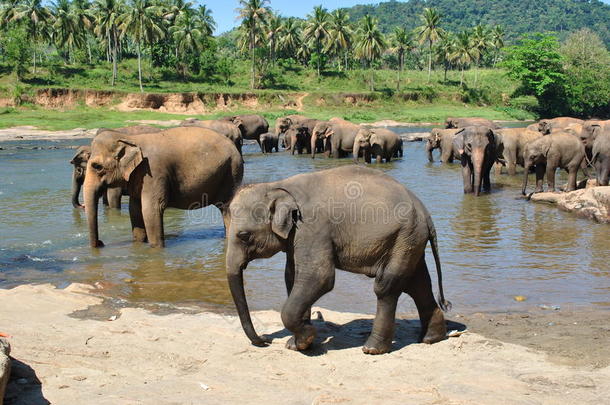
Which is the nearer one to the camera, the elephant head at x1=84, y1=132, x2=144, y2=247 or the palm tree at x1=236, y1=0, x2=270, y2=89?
the elephant head at x1=84, y1=132, x2=144, y2=247

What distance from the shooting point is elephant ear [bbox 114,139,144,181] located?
10.3m

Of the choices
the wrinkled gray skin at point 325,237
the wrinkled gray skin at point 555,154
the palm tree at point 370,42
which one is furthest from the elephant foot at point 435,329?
the palm tree at point 370,42

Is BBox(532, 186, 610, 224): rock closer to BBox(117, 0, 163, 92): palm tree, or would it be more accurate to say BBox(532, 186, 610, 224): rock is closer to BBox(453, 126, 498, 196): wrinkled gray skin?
BBox(453, 126, 498, 196): wrinkled gray skin

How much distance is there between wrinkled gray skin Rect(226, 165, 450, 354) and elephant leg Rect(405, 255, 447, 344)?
4.9 inches

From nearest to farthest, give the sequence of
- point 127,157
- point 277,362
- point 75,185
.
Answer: point 277,362, point 127,157, point 75,185

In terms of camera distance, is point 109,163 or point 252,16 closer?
point 109,163

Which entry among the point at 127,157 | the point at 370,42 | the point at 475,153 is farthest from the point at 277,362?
the point at 370,42

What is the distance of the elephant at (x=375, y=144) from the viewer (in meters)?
26.7

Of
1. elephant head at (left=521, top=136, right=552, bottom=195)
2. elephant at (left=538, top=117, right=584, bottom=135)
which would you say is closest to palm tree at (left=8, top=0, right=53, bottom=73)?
elephant at (left=538, top=117, right=584, bottom=135)

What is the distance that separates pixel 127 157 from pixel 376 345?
19.0 ft

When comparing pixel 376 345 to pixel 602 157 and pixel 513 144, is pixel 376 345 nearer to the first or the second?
pixel 602 157

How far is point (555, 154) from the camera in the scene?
17.0 m

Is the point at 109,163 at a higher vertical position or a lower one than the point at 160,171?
higher

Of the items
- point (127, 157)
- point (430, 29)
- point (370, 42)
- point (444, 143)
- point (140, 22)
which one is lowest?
point (444, 143)
